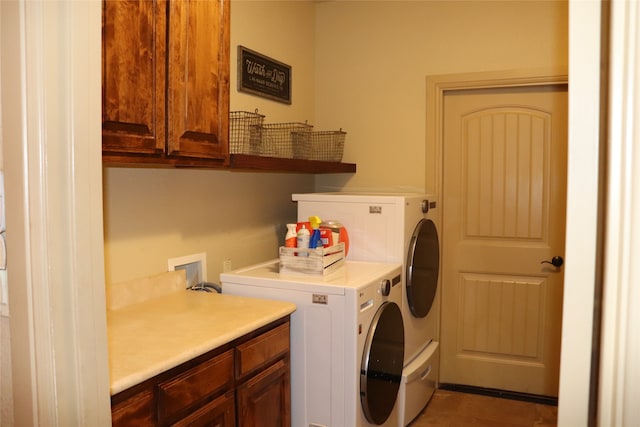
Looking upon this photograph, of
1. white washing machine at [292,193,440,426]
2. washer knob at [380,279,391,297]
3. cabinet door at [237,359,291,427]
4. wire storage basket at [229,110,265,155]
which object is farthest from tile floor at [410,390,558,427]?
wire storage basket at [229,110,265,155]

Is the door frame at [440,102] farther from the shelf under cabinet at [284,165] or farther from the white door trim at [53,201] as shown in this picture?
the white door trim at [53,201]

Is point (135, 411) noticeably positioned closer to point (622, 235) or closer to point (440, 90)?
point (622, 235)

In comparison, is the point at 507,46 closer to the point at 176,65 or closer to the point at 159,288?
the point at 176,65

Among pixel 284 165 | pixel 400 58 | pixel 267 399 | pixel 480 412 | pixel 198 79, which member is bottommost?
pixel 480 412

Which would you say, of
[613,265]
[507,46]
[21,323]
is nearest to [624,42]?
[613,265]

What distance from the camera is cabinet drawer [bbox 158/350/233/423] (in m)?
1.59

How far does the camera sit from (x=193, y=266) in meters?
2.64

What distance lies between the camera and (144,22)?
5.54 ft

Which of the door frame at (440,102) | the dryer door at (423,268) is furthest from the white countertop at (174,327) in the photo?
the door frame at (440,102)

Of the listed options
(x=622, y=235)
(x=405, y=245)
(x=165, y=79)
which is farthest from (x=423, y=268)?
(x=622, y=235)

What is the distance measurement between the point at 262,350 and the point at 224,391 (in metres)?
0.24

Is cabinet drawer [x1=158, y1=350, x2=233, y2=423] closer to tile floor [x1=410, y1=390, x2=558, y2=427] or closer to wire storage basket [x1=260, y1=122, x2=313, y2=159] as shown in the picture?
wire storage basket [x1=260, y1=122, x2=313, y2=159]

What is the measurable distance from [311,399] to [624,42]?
2.05 m

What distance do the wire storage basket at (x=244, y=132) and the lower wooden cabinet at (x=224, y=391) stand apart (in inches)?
38.5
